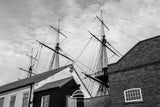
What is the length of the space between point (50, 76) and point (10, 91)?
244 inches

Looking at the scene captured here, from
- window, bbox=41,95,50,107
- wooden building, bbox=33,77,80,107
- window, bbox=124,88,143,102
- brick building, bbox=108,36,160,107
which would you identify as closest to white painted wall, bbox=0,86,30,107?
wooden building, bbox=33,77,80,107

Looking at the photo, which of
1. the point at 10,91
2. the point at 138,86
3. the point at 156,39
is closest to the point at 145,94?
the point at 138,86

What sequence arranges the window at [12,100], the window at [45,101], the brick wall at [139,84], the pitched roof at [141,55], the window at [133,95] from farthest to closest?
the window at [12,100] → the window at [45,101] → the pitched roof at [141,55] → the window at [133,95] → the brick wall at [139,84]

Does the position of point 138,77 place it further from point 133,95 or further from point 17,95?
point 17,95

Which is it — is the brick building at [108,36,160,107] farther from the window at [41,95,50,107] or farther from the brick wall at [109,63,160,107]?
the window at [41,95,50,107]

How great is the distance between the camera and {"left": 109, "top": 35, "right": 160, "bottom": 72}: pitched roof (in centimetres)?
1492

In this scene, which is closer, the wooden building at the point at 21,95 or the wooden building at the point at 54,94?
the wooden building at the point at 54,94

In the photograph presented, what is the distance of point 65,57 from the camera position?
41719 mm

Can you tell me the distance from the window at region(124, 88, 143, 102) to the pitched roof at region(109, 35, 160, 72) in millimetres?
2131

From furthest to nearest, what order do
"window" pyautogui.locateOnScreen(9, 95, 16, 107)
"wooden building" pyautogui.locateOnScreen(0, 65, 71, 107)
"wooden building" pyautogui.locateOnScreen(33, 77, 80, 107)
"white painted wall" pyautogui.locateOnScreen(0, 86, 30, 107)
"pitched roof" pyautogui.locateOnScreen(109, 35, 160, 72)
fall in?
"window" pyautogui.locateOnScreen(9, 95, 16, 107)
"white painted wall" pyautogui.locateOnScreen(0, 86, 30, 107)
"wooden building" pyautogui.locateOnScreen(0, 65, 71, 107)
"wooden building" pyautogui.locateOnScreen(33, 77, 80, 107)
"pitched roof" pyautogui.locateOnScreen(109, 35, 160, 72)

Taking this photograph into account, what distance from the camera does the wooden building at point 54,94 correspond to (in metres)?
19.3

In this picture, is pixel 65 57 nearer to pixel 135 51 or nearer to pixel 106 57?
pixel 106 57

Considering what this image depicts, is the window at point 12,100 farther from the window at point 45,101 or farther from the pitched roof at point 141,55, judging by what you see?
the pitched roof at point 141,55

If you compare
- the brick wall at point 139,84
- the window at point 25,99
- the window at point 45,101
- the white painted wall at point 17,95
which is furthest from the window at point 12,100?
the brick wall at point 139,84
